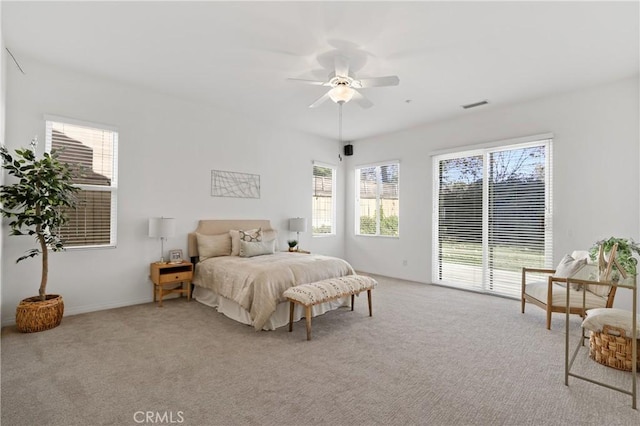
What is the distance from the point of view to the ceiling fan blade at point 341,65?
3.31 m

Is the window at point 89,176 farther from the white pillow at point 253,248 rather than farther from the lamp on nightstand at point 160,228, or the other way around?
the white pillow at point 253,248

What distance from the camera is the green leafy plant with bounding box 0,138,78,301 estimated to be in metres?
3.18

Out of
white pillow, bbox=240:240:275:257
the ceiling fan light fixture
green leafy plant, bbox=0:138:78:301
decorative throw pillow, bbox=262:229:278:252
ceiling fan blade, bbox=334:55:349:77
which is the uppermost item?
ceiling fan blade, bbox=334:55:349:77

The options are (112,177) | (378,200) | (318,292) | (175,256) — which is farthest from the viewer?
(378,200)

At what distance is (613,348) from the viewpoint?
2.62 m

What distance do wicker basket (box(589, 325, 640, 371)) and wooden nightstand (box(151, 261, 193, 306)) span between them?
4.72 meters

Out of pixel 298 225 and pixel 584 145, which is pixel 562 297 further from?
pixel 298 225

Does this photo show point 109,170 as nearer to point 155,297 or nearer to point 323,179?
point 155,297

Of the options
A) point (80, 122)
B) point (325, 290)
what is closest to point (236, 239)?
point (325, 290)

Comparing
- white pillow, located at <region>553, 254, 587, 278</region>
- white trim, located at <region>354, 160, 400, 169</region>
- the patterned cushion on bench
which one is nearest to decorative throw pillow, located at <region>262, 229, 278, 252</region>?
the patterned cushion on bench

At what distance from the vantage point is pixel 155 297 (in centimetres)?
458

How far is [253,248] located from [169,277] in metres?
1.23

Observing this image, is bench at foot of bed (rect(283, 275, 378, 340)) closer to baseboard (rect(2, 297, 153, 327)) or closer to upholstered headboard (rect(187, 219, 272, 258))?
upholstered headboard (rect(187, 219, 272, 258))

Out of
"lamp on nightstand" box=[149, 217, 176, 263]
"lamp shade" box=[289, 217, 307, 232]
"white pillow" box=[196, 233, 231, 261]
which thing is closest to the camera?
"lamp on nightstand" box=[149, 217, 176, 263]
